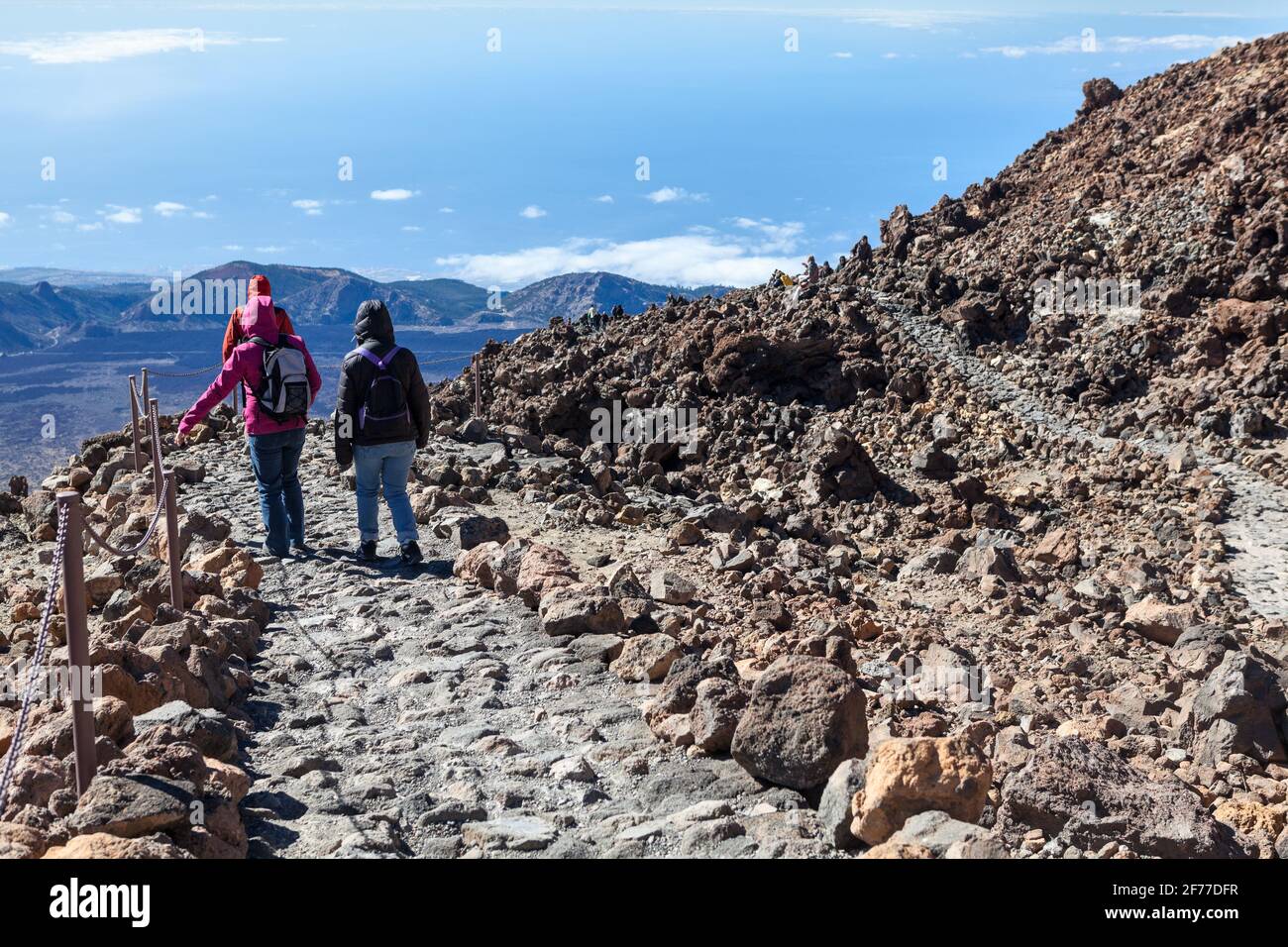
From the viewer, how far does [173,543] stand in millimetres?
6812

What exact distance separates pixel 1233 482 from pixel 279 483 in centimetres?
1088

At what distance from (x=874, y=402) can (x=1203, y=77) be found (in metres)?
14.6

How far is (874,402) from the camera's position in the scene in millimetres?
17344

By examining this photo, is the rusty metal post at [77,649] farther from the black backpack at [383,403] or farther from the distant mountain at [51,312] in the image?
the distant mountain at [51,312]

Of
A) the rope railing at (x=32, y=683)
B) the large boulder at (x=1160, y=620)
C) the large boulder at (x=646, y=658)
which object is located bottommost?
the large boulder at (x=1160, y=620)

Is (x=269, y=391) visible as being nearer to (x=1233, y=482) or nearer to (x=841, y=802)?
(x=841, y=802)

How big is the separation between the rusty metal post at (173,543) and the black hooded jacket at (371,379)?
157 cm

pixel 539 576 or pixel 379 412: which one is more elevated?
pixel 379 412

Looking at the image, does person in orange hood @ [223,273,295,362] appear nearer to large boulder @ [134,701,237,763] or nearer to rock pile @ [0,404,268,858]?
rock pile @ [0,404,268,858]

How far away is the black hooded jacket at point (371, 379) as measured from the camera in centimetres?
832

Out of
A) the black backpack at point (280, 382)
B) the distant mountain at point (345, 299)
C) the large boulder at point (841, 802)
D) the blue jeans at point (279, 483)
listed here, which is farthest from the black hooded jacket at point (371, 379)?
the distant mountain at point (345, 299)

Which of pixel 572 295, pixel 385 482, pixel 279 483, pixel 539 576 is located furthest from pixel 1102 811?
pixel 572 295

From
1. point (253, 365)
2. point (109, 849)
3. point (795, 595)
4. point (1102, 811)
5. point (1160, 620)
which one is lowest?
point (1160, 620)
